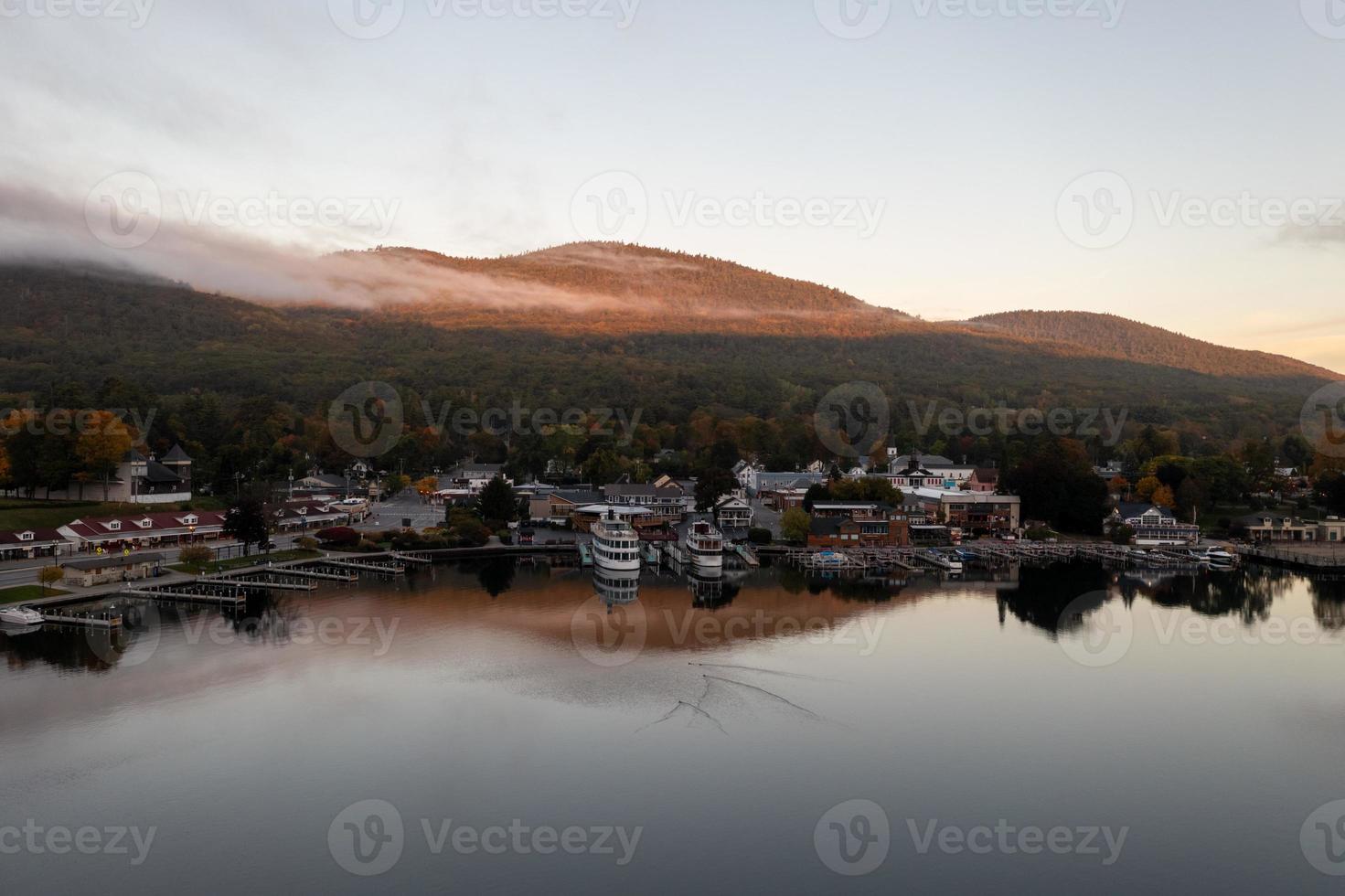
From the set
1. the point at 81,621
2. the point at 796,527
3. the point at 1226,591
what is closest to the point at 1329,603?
A: the point at 1226,591

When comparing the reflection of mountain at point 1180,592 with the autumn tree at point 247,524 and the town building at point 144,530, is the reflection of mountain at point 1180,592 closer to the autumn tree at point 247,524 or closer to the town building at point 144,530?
the autumn tree at point 247,524

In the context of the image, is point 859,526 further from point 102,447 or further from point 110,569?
point 102,447

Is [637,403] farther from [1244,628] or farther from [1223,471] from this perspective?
[1244,628]

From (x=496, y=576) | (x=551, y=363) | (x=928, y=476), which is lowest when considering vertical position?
(x=496, y=576)

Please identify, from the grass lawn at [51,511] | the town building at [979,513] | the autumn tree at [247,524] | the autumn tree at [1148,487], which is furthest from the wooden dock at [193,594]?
the autumn tree at [1148,487]

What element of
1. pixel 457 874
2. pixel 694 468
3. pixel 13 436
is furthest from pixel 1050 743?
pixel 694 468

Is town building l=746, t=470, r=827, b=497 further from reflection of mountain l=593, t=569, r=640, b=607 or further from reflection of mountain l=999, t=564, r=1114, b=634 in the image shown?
reflection of mountain l=593, t=569, r=640, b=607
